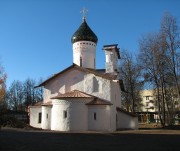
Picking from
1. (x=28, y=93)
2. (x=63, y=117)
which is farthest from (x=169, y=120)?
(x=28, y=93)

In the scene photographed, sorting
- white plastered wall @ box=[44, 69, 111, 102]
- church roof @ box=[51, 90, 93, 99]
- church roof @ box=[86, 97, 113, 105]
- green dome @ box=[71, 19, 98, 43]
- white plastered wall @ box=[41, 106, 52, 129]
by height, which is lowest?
white plastered wall @ box=[41, 106, 52, 129]

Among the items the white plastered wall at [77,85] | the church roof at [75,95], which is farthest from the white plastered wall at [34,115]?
the church roof at [75,95]

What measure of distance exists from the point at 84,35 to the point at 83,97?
30.5 feet

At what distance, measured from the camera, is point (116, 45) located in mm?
30797

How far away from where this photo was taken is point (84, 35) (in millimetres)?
31219

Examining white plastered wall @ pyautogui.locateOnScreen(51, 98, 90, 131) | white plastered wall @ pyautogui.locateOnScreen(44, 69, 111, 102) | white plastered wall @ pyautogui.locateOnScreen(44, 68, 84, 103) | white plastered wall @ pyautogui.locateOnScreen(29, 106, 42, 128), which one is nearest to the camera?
white plastered wall @ pyautogui.locateOnScreen(51, 98, 90, 131)

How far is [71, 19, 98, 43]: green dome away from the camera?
31.2 m

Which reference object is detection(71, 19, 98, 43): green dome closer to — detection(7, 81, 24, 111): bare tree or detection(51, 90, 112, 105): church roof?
detection(51, 90, 112, 105): church roof

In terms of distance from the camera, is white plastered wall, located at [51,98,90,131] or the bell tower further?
the bell tower

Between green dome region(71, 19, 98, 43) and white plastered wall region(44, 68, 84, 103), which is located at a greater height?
green dome region(71, 19, 98, 43)

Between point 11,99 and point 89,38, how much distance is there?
38397 millimetres

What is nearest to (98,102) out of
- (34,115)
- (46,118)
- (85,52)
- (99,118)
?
(99,118)

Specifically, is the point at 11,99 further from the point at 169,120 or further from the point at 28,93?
the point at 169,120
